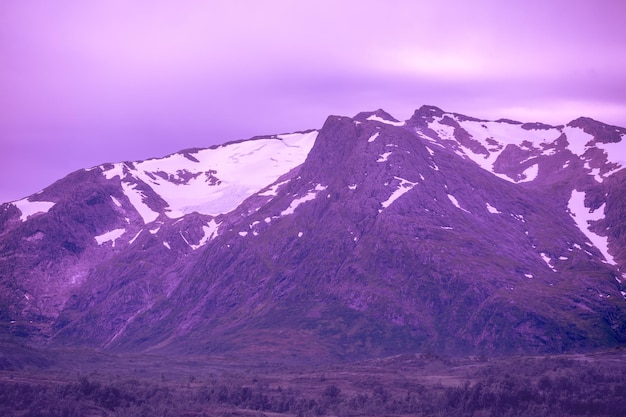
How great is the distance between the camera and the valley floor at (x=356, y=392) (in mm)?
120250

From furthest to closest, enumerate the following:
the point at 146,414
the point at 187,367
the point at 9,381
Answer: the point at 187,367 → the point at 9,381 → the point at 146,414

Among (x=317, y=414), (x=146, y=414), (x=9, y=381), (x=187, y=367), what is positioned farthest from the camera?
(x=187, y=367)

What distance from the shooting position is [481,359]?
173 metres

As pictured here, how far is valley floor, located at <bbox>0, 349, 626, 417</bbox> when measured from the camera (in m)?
120

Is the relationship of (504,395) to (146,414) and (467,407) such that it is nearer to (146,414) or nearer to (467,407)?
(467,407)

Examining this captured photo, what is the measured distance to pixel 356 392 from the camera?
465ft

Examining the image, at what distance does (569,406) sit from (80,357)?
341 feet

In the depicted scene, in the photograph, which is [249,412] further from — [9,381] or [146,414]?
[9,381]

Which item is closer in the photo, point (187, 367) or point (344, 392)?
point (344, 392)

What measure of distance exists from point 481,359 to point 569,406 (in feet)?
178

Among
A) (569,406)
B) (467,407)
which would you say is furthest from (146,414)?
(569,406)

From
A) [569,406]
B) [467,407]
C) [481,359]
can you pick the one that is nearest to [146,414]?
[467,407]

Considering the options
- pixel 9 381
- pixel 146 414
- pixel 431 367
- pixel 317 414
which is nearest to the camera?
pixel 146 414

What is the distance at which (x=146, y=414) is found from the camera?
386 ft
